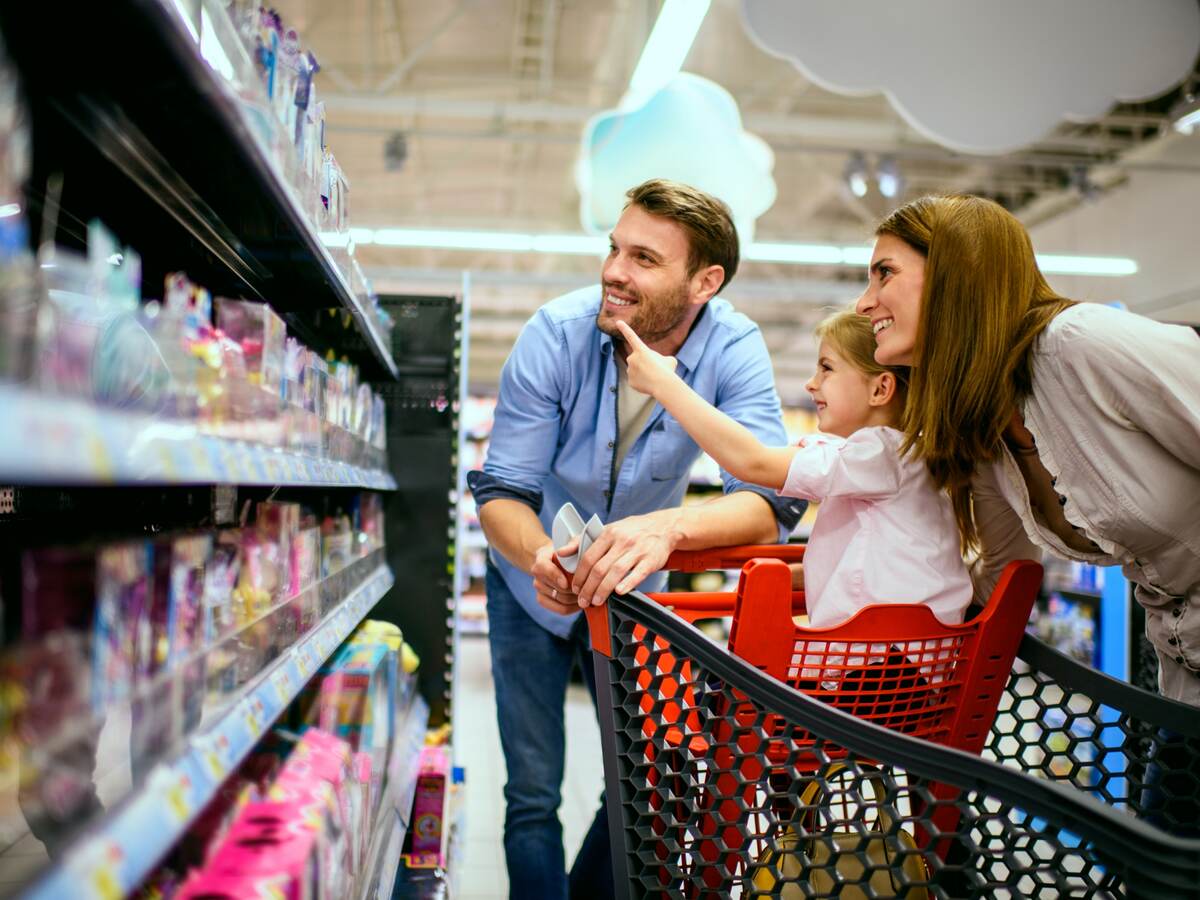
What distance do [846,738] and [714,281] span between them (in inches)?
51.0

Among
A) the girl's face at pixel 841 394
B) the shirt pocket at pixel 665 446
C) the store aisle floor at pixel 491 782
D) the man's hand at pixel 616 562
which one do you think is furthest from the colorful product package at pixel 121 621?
the store aisle floor at pixel 491 782

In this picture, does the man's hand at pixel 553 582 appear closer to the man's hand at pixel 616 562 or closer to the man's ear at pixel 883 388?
the man's hand at pixel 616 562

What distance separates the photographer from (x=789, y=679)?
51.6 inches

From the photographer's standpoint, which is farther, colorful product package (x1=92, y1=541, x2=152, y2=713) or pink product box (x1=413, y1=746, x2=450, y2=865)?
pink product box (x1=413, y1=746, x2=450, y2=865)

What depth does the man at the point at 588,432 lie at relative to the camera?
1977mm

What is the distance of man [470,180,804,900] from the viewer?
1977mm

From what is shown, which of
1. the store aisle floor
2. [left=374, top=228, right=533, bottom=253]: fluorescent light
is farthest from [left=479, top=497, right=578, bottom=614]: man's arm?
[left=374, top=228, right=533, bottom=253]: fluorescent light

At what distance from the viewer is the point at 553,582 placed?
58.8 inches

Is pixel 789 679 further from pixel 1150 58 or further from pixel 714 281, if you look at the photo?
pixel 1150 58

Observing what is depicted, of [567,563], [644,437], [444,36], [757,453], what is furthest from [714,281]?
[444,36]

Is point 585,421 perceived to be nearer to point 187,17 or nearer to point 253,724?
point 253,724

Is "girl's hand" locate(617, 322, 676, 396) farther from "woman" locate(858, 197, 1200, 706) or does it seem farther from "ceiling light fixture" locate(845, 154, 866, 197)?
"ceiling light fixture" locate(845, 154, 866, 197)

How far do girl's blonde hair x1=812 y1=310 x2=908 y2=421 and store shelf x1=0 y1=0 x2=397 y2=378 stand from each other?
39.3 inches

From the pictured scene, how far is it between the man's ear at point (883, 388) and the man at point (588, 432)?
0.73 feet
